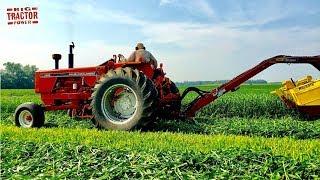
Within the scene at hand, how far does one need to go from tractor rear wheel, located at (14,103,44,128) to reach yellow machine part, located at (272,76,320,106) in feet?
19.0

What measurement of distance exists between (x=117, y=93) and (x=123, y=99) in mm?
233

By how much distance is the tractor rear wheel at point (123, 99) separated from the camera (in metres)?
10.3

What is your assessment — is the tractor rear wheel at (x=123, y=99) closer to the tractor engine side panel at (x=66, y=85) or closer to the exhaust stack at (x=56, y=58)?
the tractor engine side panel at (x=66, y=85)

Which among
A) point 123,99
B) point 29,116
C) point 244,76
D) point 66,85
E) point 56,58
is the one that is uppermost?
point 56,58

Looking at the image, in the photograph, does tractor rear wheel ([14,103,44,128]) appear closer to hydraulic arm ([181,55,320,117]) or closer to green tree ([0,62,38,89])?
hydraulic arm ([181,55,320,117])

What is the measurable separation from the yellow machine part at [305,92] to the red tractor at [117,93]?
0.27 m

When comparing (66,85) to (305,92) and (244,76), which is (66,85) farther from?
(305,92)

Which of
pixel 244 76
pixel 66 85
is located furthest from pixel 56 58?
pixel 244 76

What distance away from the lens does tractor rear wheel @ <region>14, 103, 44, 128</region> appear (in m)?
12.1

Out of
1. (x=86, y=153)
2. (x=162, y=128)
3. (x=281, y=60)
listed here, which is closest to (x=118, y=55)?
(x=162, y=128)

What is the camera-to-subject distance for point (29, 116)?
12320 millimetres

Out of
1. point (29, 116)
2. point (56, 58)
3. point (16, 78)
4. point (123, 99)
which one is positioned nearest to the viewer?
point (123, 99)

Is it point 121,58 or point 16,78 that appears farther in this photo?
point 16,78

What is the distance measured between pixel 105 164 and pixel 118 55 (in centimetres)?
596
